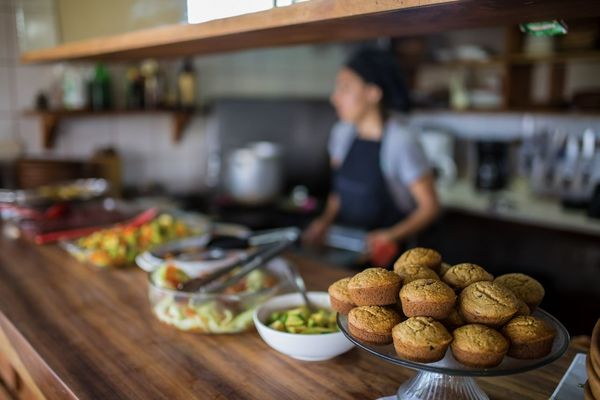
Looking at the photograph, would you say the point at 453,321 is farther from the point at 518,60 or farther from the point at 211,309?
the point at 518,60

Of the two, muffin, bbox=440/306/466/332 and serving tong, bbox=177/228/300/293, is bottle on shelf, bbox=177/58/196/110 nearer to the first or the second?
serving tong, bbox=177/228/300/293

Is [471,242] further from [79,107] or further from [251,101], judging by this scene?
[79,107]

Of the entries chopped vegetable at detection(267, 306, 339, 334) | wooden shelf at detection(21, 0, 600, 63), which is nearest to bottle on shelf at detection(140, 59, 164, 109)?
wooden shelf at detection(21, 0, 600, 63)

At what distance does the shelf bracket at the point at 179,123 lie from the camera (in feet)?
13.4

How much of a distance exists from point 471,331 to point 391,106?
6.33ft

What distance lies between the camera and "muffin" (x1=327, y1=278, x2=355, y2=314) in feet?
3.27

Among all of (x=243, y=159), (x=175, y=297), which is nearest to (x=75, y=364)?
(x=175, y=297)

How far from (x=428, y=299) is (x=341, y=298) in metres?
0.17

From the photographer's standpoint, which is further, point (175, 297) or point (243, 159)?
point (243, 159)

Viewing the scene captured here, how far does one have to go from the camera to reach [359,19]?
46.8 inches

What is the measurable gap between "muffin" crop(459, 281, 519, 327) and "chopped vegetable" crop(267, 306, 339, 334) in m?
0.38

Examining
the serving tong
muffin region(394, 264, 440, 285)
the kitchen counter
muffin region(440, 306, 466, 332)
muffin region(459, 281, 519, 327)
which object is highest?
muffin region(394, 264, 440, 285)

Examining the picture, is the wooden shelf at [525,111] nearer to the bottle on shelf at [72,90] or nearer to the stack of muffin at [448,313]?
the bottle on shelf at [72,90]

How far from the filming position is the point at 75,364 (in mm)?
1205
